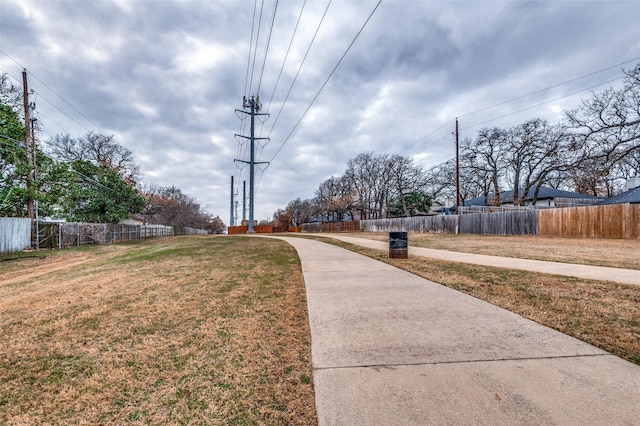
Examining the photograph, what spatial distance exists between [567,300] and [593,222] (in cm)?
1699

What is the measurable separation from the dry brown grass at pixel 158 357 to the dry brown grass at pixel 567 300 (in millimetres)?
3007

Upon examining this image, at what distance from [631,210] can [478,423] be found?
20.1 m

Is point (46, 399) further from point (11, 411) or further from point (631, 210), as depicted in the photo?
point (631, 210)

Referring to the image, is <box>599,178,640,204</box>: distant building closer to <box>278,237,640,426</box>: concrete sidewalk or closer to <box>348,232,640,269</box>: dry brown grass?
<box>348,232,640,269</box>: dry brown grass

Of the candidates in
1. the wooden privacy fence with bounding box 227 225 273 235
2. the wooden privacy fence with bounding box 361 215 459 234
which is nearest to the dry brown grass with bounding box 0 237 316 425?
the wooden privacy fence with bounding box 361 215 459 234

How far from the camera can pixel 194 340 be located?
3186mm

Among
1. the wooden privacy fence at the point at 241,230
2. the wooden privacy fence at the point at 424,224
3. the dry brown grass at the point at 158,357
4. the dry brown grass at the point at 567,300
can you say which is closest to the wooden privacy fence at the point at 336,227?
the wooden privacy fence at the point at 424,224

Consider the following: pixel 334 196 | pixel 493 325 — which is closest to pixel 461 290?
pixel 493 325

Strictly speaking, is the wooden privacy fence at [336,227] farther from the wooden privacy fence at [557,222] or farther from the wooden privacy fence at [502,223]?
the wooden privacy fence at [502,223]

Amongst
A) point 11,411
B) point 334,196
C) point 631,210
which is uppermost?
point 334,196

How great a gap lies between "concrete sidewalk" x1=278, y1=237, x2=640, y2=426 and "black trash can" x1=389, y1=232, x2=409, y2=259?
5164mm

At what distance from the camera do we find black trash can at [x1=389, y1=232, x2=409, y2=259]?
9367 mm

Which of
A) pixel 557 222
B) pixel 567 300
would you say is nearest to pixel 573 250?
pixel 557 222

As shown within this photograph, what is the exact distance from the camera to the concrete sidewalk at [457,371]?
190 centimetres
